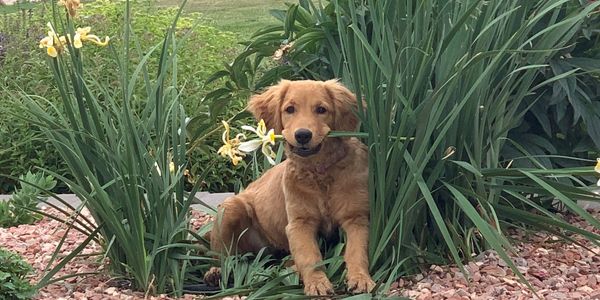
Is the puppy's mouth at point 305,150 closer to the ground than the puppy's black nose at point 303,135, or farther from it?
closer to the ground

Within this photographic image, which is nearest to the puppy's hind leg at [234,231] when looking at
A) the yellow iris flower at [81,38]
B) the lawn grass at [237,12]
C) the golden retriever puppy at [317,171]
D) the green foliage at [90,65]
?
the golden retriever puppy at [317,171]

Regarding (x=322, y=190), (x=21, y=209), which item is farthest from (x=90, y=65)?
(x=322, y=190)

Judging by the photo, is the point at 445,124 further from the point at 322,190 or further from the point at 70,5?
the point at 70,5

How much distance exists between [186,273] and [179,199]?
0.33m

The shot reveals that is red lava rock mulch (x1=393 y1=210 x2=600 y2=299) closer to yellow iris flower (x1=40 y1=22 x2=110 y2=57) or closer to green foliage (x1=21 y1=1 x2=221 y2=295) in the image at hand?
green foliage (x1=21 y1=1 x2=221 y2=295)

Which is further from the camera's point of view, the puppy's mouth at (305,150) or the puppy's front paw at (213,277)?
the puppy's front paw at (213,277)

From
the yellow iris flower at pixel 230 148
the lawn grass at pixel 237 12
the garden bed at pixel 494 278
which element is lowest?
the lawn grass at pixel 237 12

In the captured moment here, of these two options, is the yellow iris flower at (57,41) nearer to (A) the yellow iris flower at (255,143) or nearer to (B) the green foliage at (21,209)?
(A) the yellow iris flower at (255,143)

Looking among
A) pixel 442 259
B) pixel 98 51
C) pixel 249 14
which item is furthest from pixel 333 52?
pixel 249 14

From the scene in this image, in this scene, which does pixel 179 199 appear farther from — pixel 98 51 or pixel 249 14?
pixel 249 14

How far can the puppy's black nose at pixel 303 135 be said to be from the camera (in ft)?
12.4

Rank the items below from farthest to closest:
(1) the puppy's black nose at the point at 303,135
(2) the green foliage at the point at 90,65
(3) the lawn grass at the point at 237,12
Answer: (3) the lawn grass at the point at 237,12 → (2) the green foliage at the point at 90,65 → (1) the puppy's black nose at the point at 303,135

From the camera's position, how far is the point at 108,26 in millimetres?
9367

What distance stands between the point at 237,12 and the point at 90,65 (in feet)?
44.1
